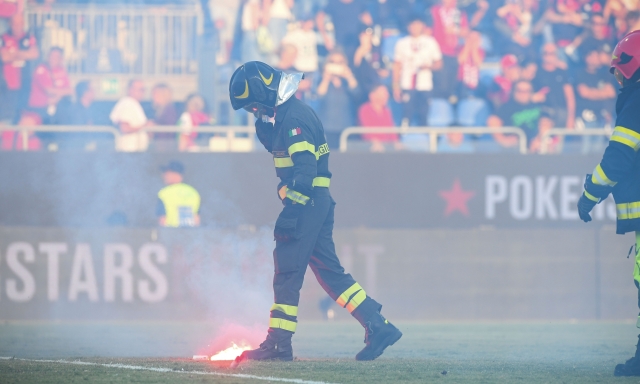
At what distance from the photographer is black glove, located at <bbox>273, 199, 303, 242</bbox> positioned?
735 cm

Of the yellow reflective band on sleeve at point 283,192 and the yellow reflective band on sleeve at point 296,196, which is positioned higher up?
the yellow reflective band on sleeve at point 283,192

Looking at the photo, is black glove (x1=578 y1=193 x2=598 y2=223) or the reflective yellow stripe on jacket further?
the reflective yellow stripe on jacket

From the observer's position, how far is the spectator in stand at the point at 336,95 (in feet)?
44.4

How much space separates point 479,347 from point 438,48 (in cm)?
600

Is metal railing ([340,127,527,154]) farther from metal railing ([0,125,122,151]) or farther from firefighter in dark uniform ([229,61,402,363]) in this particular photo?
firefighter in dark uniform ([229,61,402,363])

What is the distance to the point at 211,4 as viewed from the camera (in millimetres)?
14305

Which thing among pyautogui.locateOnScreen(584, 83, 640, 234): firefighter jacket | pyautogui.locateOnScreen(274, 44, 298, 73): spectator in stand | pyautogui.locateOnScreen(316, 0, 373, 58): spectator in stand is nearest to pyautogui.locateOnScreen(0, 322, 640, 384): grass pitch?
pyautogui.locateOnScreen(584, 83, 640, 234): firefighter jacket

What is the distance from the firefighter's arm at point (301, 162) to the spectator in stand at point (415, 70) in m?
6.77

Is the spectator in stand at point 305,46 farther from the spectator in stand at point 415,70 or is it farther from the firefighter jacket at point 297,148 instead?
the firefighter jacket at point 297,148

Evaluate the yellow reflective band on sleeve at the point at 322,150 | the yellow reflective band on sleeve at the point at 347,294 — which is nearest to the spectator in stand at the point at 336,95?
the yellow reflective band on sleeve at the point at 322,150

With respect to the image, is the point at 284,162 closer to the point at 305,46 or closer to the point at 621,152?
the point at 621,152

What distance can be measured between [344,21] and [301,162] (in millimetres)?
7549

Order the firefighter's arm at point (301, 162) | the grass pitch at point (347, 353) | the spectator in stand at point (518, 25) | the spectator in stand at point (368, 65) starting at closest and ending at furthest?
the grass pitch at point (347, 353) < the firefighter's arm at point (301, 162) < the spectator in stand at point (368, 65) < the spectator in stand at point (518, 25)

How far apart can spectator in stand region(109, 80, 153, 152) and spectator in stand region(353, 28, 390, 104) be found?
3021 mm
